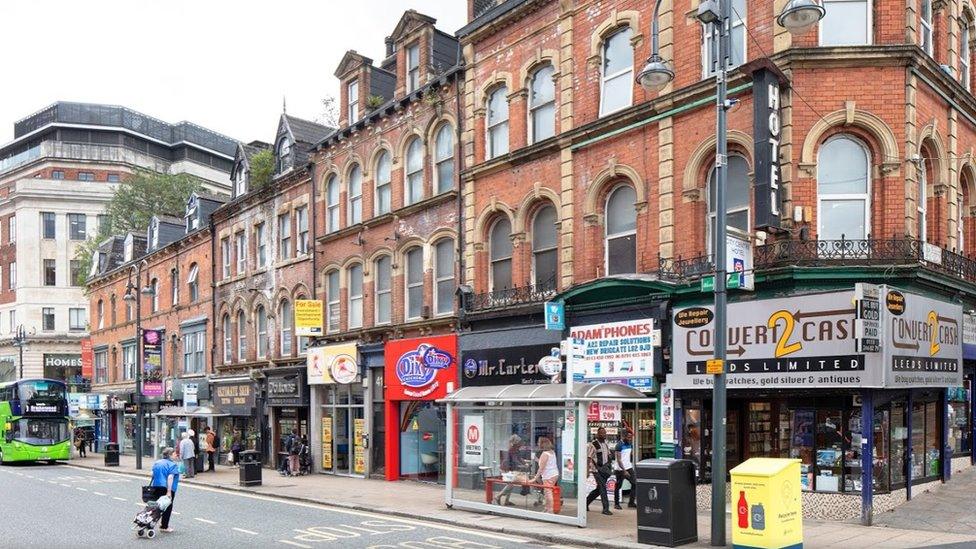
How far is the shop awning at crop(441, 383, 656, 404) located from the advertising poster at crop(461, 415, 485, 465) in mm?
504

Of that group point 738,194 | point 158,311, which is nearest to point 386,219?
point 738,194

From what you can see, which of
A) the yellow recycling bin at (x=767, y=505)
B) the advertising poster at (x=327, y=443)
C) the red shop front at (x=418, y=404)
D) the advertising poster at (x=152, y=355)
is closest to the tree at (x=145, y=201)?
the advertising poster at (x=152, y=355)

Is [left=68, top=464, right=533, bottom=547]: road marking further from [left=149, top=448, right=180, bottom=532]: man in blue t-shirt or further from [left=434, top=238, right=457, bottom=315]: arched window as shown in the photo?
[left=434, top=238, right=457, bottom=315]: arched window

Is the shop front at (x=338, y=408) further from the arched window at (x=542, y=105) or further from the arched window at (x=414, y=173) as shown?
the arched window at (x=542, y=105)

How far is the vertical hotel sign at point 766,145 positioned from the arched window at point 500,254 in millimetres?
8697

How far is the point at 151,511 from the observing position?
618 inches

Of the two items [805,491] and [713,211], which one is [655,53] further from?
[805,491]

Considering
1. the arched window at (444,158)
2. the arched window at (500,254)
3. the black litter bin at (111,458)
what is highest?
the arched window at (444,158)

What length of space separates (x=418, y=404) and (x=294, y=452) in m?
5.85

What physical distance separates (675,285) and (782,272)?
265 cm

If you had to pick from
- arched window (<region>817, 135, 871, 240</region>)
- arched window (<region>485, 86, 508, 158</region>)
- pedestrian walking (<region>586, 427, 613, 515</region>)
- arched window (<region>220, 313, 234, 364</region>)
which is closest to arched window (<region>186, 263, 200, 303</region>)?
arched window (<region>220, 313, 234, 364</region>)

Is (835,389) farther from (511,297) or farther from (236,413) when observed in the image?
(236,413)

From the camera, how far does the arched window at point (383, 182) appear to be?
28.6 metres

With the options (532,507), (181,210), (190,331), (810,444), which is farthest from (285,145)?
(181,210)
